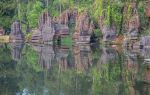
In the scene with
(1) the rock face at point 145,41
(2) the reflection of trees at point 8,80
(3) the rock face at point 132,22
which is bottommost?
(2) the reflection of trees at point 8,80

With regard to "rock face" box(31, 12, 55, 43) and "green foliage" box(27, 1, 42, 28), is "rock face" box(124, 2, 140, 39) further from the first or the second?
"green foliage" box(27, 1, 42, 28)

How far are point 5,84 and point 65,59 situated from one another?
1618 centimetres

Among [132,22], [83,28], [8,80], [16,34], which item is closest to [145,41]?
[132,22]

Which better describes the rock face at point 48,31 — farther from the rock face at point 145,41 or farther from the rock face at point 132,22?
the rock face at point 145,41

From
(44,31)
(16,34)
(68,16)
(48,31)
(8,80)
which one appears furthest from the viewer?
(68,16)

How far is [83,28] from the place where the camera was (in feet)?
230

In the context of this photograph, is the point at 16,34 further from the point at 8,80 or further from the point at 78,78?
the point at 78,78

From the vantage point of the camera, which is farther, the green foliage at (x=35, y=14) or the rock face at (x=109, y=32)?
the green foliage at (x=35, y=14)

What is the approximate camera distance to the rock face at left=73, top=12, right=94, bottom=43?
68.4m

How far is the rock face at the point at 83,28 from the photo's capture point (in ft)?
225

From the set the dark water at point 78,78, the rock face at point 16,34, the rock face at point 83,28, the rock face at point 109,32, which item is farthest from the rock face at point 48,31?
the dark water at point 78,78

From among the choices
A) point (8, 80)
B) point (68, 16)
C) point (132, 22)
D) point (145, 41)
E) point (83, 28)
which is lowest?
point (8, 80)

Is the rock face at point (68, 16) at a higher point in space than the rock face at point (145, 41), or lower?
higher

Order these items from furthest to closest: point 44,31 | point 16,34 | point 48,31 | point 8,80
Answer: point 16,34, point 44,31, point 48,31, point 8,80
